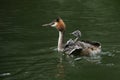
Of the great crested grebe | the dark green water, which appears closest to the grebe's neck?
the great crested grebe

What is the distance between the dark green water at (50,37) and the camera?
38.8ft

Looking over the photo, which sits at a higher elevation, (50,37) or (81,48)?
(50,37)

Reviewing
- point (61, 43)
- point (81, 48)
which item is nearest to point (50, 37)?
point (61, 43)

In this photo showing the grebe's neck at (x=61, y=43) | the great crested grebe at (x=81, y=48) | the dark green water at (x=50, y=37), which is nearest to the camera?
the dark green water at (x=50, y=37)

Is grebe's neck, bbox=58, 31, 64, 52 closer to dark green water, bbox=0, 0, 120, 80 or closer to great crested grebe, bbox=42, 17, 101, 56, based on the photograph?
great crested grebe, bbox=42, 17, 101, 56

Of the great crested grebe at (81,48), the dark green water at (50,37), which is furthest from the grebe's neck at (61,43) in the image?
the dark green water at (50,37)

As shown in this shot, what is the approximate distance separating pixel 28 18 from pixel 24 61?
657cm

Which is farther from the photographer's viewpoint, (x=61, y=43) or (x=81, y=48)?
(x=61, y=43)

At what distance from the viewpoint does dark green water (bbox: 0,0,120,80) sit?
11.8m

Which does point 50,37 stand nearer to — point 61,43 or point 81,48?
point 61,43

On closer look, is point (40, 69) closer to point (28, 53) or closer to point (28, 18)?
point (28, 53)

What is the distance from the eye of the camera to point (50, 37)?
→ 52.0ft

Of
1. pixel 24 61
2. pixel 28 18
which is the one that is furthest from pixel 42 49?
pixel 28 18

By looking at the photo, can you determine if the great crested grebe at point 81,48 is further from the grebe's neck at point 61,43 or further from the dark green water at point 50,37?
the dark green water at point 50,37
